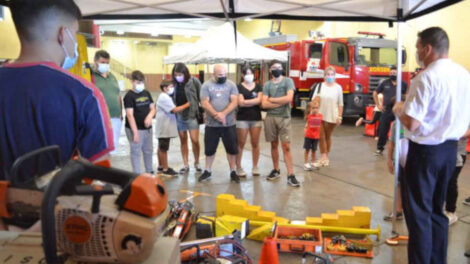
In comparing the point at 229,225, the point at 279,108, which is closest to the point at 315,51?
the point at 279,108

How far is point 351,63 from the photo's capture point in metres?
11.9

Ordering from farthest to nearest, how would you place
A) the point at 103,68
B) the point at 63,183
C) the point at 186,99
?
the point at 186,99 < the point at 103,68 < the point at 63,183

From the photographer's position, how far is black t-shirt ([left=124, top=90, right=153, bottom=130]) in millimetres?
4938

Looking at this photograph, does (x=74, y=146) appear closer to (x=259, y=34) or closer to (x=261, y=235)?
(x=261, y=235)

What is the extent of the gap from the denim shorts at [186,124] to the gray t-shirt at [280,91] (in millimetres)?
1279

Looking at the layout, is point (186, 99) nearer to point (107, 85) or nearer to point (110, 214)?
point (107, 85)

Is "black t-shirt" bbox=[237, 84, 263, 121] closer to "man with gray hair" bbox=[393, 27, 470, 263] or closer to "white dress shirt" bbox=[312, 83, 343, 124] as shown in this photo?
"white dress shirt" bbox=[312, 83, 343, 124]

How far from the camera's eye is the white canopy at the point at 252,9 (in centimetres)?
409

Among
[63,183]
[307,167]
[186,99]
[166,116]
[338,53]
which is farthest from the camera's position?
[338,53]

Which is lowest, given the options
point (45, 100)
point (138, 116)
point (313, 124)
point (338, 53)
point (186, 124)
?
point (313, 124)

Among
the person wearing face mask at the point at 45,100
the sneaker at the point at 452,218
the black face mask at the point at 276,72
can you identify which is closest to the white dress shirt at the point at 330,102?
the black face mask at the point at 276,72

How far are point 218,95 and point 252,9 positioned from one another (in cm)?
138

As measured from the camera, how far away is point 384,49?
12.4 metres

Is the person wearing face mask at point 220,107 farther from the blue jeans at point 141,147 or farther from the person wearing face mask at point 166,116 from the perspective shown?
the blue jeans at point 141,147
